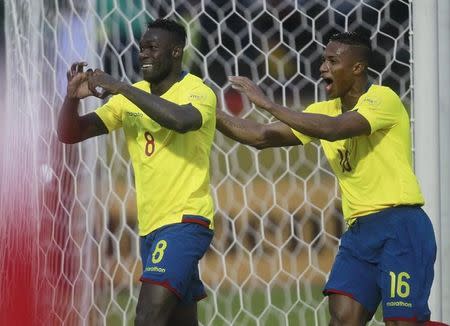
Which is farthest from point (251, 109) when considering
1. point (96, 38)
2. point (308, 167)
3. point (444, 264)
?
point (444, 264)

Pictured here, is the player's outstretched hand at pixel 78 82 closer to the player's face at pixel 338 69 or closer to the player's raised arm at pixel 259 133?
the player's raised arm at pixel 259 133

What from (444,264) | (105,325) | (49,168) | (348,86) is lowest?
(105,325)

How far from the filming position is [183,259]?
14.8ft

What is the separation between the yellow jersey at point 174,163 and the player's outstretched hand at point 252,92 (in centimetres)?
Result: 22

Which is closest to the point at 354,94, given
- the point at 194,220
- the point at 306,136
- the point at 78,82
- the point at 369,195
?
the point at 306,136

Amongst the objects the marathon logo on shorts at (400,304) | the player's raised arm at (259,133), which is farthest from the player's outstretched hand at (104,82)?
the marathon logo on shorts at (400,304)

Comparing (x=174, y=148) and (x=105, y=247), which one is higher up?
(x=174, y=148)

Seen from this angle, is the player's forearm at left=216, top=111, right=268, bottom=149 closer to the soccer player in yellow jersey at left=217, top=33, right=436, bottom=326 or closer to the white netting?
the soccer player in yellow jersey at left=217, top=33, right=436, bottom=326

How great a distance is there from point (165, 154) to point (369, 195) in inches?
30.0

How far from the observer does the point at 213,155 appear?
668 cm

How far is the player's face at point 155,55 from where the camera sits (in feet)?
15.4

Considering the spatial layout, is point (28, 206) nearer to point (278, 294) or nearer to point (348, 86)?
point (278, 294)

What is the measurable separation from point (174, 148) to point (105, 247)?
5.24 ft

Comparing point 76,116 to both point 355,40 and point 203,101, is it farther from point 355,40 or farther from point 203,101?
point 355,40
